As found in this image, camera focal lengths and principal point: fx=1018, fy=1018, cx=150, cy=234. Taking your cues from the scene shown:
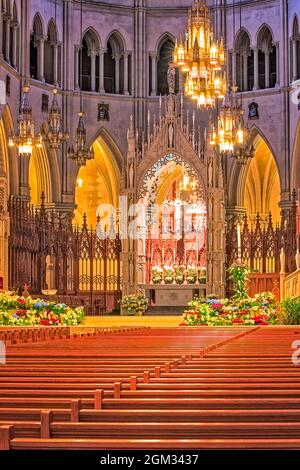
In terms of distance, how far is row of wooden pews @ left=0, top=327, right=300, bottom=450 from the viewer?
4258 millimetres

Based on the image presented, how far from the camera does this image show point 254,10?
39875 mm

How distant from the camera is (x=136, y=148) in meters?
36.4

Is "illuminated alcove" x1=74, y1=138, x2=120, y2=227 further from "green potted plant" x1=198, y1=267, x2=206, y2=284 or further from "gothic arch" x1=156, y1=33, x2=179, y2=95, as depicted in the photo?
"green potted plant" x1=198, y1=267, x2=206, y2=284

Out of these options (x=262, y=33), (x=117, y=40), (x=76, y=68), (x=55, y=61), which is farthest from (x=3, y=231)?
(x=262, y=33)

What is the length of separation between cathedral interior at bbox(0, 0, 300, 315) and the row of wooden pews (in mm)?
23847

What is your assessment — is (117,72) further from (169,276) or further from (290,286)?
(290,286)

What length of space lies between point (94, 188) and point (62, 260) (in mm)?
10007

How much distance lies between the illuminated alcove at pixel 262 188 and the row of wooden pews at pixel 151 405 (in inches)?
1457

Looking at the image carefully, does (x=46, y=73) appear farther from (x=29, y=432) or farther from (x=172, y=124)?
(x=29, y=432)

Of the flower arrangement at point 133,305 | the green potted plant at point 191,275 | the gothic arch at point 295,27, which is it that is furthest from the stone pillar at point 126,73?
the flower arrangement at point 133,305

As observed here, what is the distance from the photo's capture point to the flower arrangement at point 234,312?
21.7m

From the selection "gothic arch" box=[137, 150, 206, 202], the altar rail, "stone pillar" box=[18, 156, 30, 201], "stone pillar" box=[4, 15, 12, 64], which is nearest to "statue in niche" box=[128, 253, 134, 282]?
the altar rail

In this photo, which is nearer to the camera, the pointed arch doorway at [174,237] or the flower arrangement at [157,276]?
the pointed arch doorway at [174,237]

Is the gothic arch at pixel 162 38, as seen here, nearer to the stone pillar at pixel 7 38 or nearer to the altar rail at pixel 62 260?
the stone pillar at pixel 7 38
